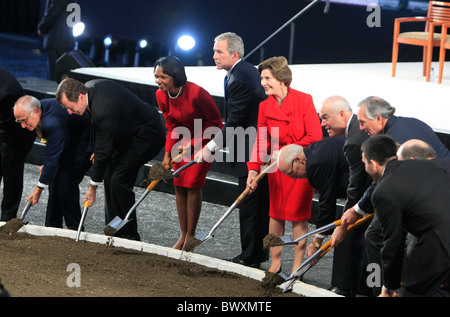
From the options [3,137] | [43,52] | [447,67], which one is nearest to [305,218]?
[3,137]

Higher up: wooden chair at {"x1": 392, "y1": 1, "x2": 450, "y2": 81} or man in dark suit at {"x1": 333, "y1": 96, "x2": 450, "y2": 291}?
wooden chair at {"x1": 392, "y1": 1, "x2": 450, "y2": 81}

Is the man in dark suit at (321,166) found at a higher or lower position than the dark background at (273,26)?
lower

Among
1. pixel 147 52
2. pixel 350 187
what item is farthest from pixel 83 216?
pixel 147 52

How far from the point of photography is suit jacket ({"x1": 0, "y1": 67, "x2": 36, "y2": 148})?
571 centimetres

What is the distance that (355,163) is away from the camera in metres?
4.09

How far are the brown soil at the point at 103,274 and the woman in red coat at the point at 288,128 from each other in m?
0.47

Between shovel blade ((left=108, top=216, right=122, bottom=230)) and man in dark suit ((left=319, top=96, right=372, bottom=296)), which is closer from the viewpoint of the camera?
man in dark suit ((left=319, top=96, right=372, bottom=296))

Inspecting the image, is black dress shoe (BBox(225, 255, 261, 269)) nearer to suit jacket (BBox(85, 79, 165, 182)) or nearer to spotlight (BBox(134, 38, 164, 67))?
suit jacket (BBox(85, 79, 165, 182))

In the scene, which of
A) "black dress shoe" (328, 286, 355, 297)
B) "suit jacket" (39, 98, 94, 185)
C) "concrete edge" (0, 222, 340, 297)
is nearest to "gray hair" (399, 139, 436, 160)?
"concrete edge" (0, 222, 340, 297)

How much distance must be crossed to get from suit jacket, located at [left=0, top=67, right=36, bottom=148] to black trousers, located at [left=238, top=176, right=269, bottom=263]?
1823 millimetres

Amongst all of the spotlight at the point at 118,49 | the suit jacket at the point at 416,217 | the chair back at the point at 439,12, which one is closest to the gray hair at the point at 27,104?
the suit jacket at the point at 416,217

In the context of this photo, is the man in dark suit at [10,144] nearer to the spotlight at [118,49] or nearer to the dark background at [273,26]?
the dark background at [273,26]

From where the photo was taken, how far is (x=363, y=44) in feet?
33.2

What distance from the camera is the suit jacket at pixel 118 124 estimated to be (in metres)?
5.04
